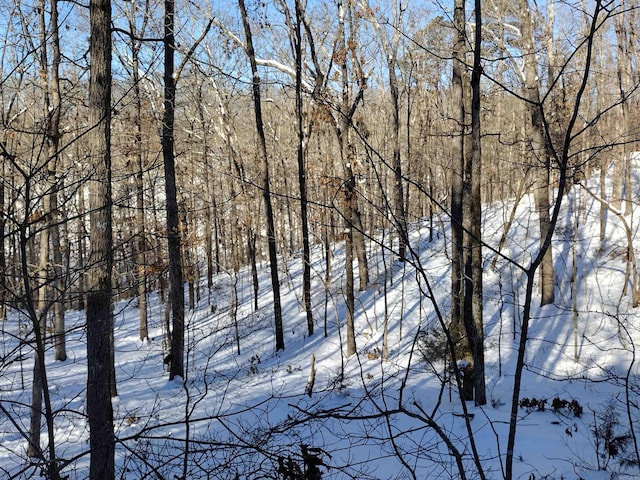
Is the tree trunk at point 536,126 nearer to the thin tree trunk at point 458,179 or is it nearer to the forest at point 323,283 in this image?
the forest at point 323,283

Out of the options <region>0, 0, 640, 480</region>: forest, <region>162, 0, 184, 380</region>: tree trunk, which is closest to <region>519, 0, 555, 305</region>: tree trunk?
<region>0, 0, 640, 480</region>: forest

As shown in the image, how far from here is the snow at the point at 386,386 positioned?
16.0 feet

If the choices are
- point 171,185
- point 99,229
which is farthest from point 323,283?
point 99,229

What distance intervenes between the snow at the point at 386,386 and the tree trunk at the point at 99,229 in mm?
494

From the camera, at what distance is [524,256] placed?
1505 centimetres

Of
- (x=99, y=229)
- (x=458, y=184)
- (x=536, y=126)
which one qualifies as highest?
(x=536, y=126)

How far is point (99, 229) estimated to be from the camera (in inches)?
201

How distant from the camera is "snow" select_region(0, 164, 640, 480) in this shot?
4.87 meters

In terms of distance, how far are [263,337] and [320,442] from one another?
9.30m

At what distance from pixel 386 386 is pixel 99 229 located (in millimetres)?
4541

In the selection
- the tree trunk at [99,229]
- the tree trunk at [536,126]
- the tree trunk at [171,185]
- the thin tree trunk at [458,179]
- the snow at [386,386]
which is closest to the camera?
the tree trunk at [99,229]

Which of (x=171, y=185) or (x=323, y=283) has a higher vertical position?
(x=171, y=185)

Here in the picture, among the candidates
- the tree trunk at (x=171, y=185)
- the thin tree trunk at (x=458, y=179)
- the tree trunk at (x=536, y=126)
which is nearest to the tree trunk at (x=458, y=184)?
the thin tree trunk at (x=458, y=179)

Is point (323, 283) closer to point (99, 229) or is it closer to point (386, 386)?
point (386, 386)
